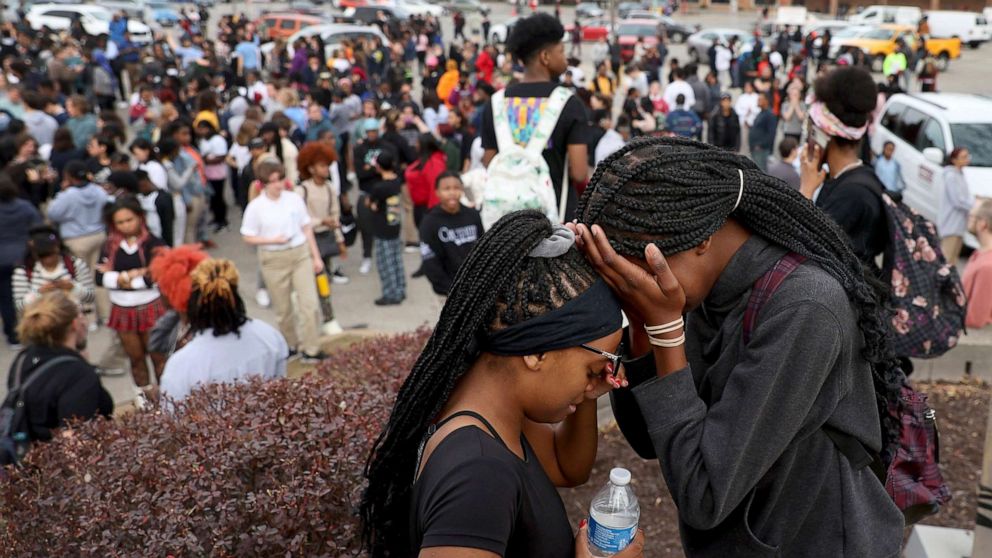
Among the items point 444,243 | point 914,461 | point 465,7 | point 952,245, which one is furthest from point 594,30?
point 914,461

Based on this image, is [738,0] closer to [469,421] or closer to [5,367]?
[5,367]

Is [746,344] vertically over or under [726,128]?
over

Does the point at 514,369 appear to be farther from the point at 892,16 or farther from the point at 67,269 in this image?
the point at 892,16

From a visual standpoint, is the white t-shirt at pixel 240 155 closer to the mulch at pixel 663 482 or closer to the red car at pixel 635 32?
the mulch at pixel 663 482

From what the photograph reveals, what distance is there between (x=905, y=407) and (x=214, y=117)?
11273 mm

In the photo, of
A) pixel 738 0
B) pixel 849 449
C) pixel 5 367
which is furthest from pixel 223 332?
pixel 738 0

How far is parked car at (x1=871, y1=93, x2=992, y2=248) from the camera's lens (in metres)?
10.9

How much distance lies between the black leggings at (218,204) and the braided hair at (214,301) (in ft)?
24.2

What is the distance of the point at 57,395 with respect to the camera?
4.61 metres

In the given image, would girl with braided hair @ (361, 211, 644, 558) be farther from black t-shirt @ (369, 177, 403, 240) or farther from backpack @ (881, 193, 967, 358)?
black t-shirt @ (369, 177, 403, 240)

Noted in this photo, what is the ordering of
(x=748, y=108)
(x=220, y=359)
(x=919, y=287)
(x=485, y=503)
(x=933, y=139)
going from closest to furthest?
(x=485, y=503) < (x=919, y=287) < (x=220, y=359) < (x=933, y=139) < (x=748, y=108)

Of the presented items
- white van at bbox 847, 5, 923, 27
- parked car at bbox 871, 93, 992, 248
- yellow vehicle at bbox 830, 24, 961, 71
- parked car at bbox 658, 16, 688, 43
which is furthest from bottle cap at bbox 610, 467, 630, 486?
white van at bbox 847, 5, 923, 27

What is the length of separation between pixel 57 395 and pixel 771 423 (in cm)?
398

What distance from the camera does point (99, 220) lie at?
8.73 meters
